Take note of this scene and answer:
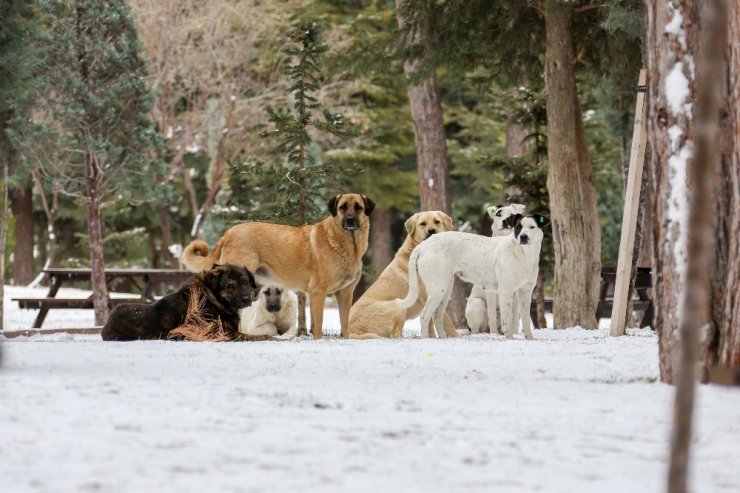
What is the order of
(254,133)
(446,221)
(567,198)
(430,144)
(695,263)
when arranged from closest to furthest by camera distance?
(695,263) → (446,221) → (567,198) → (430,144) → (254,133)

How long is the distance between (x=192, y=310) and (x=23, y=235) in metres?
29.4

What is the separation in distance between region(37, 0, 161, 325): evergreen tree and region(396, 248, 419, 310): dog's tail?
1056 centimetres

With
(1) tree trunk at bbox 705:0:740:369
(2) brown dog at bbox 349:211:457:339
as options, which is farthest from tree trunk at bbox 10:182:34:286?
(1) tree trunk at bbox 705:0:740:369

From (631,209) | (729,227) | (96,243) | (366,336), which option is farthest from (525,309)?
(96,243)

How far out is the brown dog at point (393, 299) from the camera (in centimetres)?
1231

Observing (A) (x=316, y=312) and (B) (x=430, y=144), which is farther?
(B) (x=430, y=144)

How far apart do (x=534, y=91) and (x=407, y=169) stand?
53.3 ft

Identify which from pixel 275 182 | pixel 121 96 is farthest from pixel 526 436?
pixel 121 96

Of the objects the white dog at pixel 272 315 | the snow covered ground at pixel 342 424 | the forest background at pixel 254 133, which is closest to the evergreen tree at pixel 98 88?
the forest background at pixel 254 133

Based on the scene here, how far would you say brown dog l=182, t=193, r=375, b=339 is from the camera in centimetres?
1185

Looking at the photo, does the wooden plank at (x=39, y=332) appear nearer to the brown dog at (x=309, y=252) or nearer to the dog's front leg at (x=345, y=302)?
the brown dog at (x=309, y=252)

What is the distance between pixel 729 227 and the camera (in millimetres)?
6805

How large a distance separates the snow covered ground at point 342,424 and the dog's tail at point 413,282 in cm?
375

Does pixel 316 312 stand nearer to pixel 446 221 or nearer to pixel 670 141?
pixel 446 221
